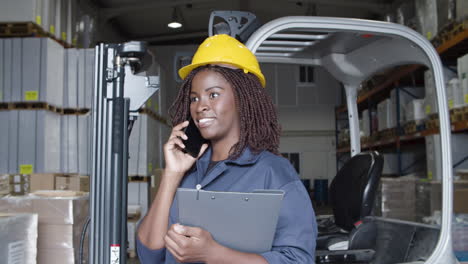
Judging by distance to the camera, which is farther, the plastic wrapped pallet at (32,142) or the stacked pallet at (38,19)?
the plastic wrapped pallet at (32,142)

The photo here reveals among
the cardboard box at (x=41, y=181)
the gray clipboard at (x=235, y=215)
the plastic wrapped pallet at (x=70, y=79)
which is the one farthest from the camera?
the plastic wrapped pallet at (x=70, y=79)

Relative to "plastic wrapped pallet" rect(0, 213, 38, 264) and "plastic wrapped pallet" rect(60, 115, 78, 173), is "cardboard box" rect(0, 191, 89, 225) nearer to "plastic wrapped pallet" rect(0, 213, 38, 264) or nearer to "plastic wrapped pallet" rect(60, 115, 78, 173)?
"plastic wrapped pallet" rect(0, 213, 38, 264)

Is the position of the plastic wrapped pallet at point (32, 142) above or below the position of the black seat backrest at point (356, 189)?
above

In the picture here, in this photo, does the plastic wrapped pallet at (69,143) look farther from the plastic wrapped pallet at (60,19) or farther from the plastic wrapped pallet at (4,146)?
the plastic wrapped pallet at (60,19)

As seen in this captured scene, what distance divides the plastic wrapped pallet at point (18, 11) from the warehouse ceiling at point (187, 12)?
466 centimetres

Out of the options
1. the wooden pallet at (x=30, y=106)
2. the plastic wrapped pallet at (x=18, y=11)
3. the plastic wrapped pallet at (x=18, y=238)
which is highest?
the plastic wrapped pallet at (x=18, y=11)

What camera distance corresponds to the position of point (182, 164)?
1709 millimetres

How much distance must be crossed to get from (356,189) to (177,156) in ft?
5.95

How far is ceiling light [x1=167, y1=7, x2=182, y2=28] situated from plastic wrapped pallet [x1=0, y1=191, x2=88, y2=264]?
8.02 m

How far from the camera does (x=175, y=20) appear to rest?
11758 millimetres

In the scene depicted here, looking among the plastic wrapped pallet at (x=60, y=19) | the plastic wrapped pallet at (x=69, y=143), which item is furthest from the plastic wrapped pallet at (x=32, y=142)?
the plastic wrapped pallet at (x=60, y=19)

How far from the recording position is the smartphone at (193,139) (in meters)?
1.87

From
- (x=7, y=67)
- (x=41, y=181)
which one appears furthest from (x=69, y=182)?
(x=7, y=67)

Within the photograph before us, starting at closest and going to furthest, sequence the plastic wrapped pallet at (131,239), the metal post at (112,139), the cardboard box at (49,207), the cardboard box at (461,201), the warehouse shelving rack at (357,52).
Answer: the metal post at (112,139) < the warehouse shelving rack at (357,52) < the cardboard box at (49,207) < the cardboard box at (461,201) < the plastic wrapped pallet at (131,239)
